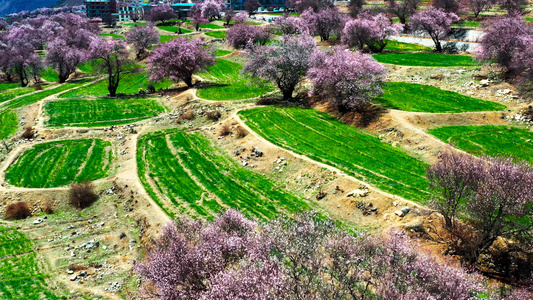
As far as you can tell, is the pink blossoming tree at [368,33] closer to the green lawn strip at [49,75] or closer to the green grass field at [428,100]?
the green grass field at [428,100]

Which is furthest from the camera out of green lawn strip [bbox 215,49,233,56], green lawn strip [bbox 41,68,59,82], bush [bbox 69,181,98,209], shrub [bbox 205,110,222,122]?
green lawn strip [bbox 215,49,233,56]

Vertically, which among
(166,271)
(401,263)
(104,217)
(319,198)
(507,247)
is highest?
(401,263)

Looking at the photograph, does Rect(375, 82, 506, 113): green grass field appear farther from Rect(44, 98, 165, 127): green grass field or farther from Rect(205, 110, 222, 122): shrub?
Rect(44, 98, 165, 127): green grass field

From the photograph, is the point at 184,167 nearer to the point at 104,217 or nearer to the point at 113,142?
the point at 104,217

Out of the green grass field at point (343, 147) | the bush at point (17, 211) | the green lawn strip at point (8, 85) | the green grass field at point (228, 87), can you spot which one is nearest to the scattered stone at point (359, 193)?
the green grass field at point (343, 147)

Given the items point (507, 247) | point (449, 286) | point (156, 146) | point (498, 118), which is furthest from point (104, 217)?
point (498, 118)

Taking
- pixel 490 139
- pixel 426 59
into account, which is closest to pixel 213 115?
pixel 490 139

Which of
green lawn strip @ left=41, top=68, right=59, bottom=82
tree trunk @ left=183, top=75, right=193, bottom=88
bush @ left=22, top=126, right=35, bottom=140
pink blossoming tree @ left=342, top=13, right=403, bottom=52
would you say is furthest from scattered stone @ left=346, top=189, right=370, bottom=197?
green lawn strip @ left=41, top=68, right=59, bottom=82
